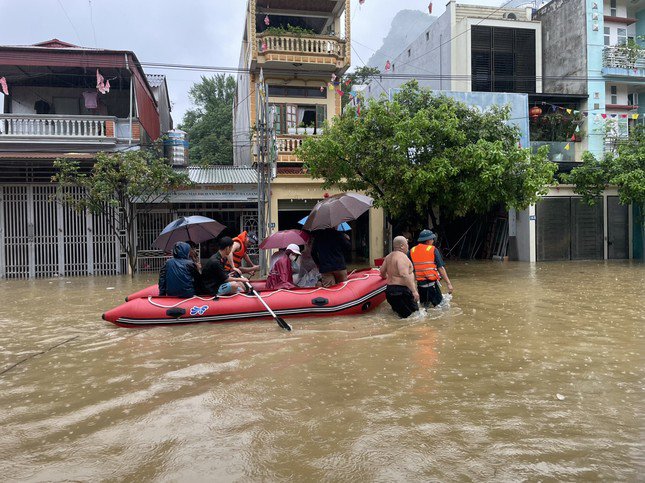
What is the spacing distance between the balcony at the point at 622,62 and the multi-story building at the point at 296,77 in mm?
11537

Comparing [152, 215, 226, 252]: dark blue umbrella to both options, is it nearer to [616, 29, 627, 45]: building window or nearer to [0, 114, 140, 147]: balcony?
[0, 114, 140, 147]: balcony

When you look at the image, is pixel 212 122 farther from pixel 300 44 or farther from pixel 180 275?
pixel 180 275

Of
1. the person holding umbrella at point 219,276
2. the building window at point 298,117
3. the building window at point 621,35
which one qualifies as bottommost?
the person holding umbrella at point 219,276

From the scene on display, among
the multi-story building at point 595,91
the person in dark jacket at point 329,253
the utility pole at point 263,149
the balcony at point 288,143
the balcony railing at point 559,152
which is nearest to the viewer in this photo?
the person in dark jacket at point 329,253

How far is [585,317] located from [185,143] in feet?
43.9

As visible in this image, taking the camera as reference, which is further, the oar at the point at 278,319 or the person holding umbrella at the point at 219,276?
the person holding umbrella at the point at 219,276

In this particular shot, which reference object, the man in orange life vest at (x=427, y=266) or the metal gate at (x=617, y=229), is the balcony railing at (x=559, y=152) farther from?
the man in orange life vest at (x=427, y=266)

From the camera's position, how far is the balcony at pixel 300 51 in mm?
16766

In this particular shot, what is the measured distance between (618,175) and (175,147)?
1462 cm

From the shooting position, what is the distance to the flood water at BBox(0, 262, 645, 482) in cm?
329

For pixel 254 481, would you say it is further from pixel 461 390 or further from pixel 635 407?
pixel 635 407

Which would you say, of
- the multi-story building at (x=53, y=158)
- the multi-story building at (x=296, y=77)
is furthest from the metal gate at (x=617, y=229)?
the multi-story building at (x=53, y=158)

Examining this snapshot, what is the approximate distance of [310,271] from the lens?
9117mm

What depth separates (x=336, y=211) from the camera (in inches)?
341
